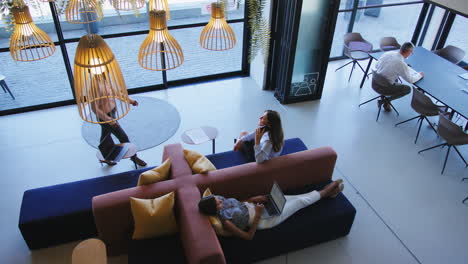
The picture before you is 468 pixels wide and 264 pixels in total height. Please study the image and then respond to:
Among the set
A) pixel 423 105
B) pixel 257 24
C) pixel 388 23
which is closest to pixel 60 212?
pixel 257 24

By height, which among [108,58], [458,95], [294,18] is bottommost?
[458,95]

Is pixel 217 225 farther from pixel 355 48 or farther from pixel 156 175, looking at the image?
pixel 355 48

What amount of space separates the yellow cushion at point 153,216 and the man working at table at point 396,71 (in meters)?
4.23

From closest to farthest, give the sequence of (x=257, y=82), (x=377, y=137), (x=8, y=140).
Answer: (x=8, y=140) < (x=377, y=137) < (x=257, y=82)

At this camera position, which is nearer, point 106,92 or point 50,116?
point 106,92

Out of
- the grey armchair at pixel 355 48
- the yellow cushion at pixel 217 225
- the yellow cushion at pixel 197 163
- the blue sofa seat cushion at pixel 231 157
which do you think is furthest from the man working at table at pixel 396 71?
the yellow cushion at pixel 217 225

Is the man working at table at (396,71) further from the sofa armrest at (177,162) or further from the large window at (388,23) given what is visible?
the sofa armrest at (177,162)

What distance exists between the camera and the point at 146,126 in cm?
535

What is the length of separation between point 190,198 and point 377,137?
11.8ft

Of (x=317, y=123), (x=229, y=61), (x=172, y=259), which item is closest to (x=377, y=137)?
(x=317, y=123)

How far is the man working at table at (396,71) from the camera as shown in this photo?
5.99 metres

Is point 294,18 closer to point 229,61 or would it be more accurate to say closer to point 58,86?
point 229,61

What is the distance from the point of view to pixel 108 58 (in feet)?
6.93

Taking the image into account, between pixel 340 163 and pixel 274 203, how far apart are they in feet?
6.11
